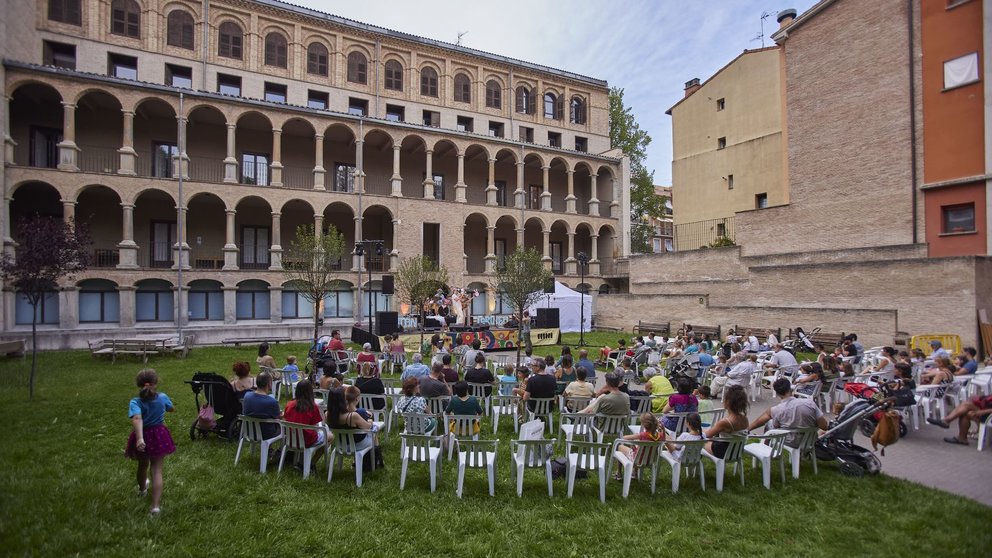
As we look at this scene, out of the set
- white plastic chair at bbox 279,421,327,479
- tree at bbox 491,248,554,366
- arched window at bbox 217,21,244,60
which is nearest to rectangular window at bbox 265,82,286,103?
arched window at bbox 217,21,244,60

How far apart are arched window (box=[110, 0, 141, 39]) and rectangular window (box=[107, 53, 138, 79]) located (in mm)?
1146

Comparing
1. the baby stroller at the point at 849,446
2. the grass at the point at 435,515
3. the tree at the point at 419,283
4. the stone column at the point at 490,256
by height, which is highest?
the stone column at the point at 490,256

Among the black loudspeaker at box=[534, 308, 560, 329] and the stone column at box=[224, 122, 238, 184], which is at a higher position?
the stone column at box=[224, 122, 238, 184]

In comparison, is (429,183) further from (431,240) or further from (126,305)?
(126,305)

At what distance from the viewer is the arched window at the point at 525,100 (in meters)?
36.2

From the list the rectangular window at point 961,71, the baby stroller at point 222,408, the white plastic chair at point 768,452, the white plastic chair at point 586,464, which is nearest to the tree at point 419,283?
the baby stroller at point 222,408

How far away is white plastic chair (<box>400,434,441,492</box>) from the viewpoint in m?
6.18

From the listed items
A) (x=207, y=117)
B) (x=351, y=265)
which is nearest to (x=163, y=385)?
(x=351, y=265)

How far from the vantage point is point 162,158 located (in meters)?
27.2

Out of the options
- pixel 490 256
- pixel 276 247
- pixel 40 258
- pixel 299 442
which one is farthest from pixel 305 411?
pixel 490 256

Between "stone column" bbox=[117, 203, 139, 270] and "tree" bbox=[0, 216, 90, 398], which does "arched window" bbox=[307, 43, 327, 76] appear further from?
"tree" bbox=[0, 216, 90, 398]

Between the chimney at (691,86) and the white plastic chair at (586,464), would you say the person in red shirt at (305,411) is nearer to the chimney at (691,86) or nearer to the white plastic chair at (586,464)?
the white plastic chair at (586,464)

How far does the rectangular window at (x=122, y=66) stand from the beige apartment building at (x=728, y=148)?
32.7 m

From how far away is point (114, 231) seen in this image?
26172 millimetres
